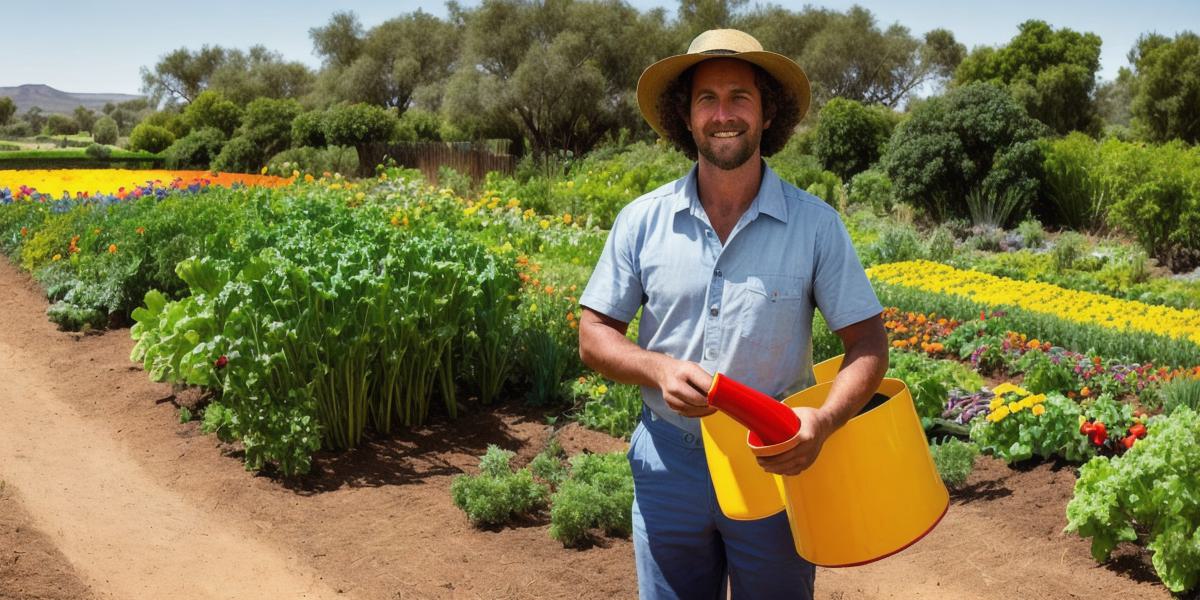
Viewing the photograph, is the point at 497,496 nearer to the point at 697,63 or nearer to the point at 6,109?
the point at 697,63

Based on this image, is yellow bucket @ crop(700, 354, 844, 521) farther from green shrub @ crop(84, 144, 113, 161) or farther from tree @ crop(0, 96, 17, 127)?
tree @ crop(0, 96, 17, 127)

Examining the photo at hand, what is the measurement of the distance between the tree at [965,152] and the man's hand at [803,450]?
1337cm

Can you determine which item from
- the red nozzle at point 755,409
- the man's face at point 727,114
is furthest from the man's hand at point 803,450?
the man's face at point 727,114

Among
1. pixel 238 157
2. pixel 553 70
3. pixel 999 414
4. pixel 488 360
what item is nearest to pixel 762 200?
pixel 999 414

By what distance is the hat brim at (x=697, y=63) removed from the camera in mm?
A: 2229

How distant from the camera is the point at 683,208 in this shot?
2.28 m

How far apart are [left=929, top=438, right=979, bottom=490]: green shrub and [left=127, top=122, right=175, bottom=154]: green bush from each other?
98.4 feet

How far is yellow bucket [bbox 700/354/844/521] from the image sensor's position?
2086 millimetres

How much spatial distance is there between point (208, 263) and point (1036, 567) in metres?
4.12

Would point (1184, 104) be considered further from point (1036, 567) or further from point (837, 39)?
point (1036, 567)

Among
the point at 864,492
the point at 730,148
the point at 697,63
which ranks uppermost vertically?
the point at 697,63

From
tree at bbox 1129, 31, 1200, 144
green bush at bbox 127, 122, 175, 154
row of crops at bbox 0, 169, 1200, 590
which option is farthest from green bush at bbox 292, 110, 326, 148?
tree at bbox 1129, 31, 1200, 144

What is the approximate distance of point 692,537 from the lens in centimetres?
228

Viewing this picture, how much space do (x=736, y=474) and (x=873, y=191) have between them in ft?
49.8
